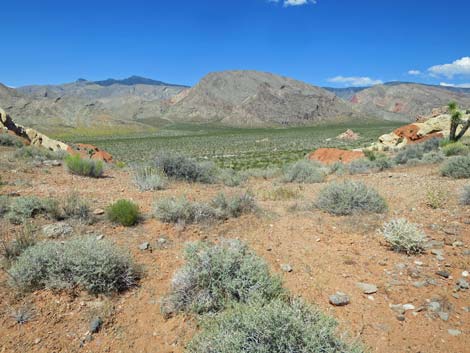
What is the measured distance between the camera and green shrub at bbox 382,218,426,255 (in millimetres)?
5262

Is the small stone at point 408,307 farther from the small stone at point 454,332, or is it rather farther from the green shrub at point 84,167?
the green shrub at point 84,167

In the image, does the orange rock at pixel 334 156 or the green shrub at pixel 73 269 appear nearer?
the green shrub at pixel 73 269

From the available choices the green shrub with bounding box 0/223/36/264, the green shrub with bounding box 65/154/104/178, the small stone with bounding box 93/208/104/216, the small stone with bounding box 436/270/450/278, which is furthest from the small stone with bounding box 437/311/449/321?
the green shrub with bounding box 65/154/104/178

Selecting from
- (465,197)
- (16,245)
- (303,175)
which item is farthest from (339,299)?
(303,175)

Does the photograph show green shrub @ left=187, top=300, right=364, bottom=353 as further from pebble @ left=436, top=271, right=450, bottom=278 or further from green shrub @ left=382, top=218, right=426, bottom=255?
green shrub @ left=382, top=218, right=426, bottom=255

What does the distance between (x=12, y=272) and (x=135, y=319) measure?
170cm

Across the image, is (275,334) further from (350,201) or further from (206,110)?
(206,110)

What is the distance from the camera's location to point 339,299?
4094 millimetres

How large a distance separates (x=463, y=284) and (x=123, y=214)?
532 cm

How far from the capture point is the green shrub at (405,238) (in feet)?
17.3

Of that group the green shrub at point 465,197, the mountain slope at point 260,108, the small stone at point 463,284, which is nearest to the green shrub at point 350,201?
the green shrub at point 465,197

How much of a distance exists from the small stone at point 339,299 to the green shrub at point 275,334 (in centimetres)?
108

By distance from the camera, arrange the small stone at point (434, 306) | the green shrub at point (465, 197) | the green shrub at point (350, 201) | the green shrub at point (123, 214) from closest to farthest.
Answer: the small stone at point (434, 306), the green shrub at point (123, 214), the green shrub at point (465, 197), the green shrub at point (350, 201)

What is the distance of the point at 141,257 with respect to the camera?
508cm
